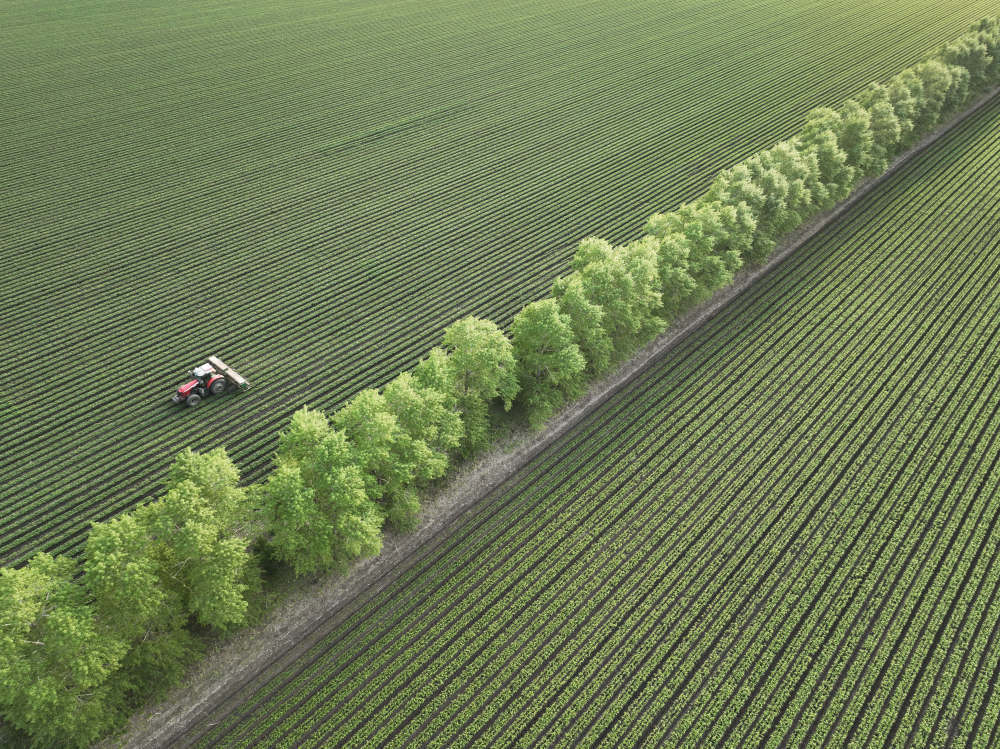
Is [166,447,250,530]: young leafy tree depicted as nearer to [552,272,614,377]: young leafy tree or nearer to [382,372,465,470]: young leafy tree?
[382,372,465,470]: young leafy tree

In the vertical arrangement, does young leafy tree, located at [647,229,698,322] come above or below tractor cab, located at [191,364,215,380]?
below

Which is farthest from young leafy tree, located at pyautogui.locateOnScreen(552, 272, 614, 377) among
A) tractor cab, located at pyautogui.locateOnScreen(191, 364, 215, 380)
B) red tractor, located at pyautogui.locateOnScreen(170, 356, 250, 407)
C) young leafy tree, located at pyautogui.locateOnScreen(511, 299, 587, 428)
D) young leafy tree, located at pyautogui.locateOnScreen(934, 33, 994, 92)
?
young leafy tree, located at pyautogui.locateOnScreen(934, 33, 994, 92)

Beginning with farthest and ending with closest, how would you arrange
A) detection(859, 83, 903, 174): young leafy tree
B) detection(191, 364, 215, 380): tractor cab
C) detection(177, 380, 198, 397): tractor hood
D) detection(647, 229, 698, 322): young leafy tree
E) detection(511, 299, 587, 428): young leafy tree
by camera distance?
detection(859, 83, 903, 174): young leafy tree < detection(647, 229, 698, 322): young leafy tree < detection(191, 364, 215, 380): tractor cab < detection(177, 380, 198, 397): tractor hood < detection(511, 299, 587, 428): young leafy tree

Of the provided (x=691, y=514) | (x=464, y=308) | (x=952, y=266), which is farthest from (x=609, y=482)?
(x=952, y=266)

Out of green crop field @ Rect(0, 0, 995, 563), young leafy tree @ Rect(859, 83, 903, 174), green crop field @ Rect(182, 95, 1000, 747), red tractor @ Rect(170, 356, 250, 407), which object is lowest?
green crop field @ Rect(182, 95, 1000, 747)

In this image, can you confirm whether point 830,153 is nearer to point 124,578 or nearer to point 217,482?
point 217,482

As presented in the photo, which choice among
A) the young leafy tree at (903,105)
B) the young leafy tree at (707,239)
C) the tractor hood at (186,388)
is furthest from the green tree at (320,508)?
the young leafy tree at (903,105)
